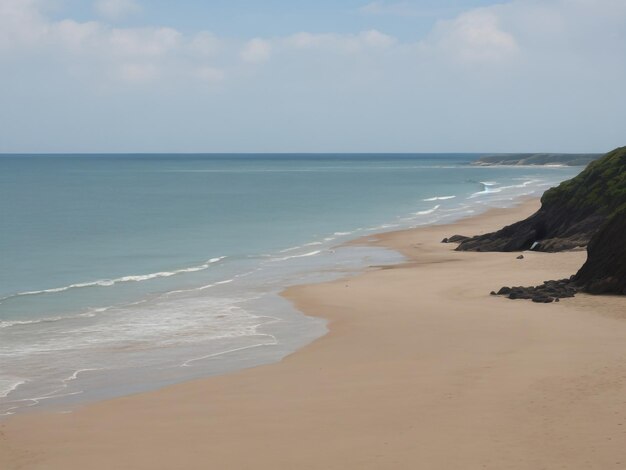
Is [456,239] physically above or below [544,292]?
below

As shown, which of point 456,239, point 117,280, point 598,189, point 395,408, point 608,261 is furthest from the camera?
point 456,239

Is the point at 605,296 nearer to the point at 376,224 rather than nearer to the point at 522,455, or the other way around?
the point at 522,455

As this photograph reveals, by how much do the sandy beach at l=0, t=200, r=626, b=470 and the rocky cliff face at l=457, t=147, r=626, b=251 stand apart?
13710 millimetres

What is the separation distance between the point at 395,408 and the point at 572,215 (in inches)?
1049

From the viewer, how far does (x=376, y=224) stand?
59.4 m

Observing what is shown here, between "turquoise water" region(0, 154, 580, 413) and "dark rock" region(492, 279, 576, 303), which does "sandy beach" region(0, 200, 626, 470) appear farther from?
"turquoise water" region(0, 154, 580, 413)

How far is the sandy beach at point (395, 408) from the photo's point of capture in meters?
12.7

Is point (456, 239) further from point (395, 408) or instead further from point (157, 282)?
point (395, 408)

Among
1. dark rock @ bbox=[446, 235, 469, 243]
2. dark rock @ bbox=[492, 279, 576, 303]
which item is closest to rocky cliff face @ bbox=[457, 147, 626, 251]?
dark rock @ bbox=[446, 235, 469, 243]

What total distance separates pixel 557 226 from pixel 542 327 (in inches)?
751

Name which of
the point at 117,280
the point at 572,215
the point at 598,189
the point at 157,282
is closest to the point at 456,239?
the point at 572,215

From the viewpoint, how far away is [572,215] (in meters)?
39.2

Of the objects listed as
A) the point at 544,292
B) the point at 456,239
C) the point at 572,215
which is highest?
the point at 572,215

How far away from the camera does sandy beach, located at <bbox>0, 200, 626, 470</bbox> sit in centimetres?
1269
